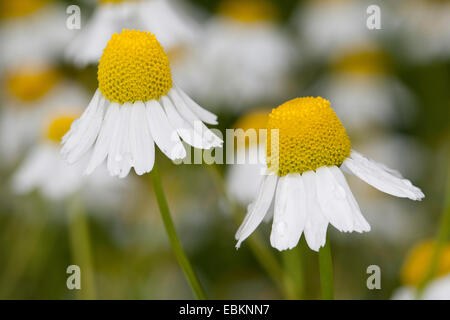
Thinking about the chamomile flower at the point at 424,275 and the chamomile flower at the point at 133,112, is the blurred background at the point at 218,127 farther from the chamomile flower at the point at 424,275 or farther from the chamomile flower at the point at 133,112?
the chamomile flower at the point at 133,112

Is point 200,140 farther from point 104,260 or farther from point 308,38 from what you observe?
point 308,38

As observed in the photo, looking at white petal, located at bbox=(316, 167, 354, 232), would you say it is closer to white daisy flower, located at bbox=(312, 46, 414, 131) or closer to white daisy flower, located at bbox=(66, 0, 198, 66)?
white daisy flower, located at bbox=(66, 0, 198, 66)

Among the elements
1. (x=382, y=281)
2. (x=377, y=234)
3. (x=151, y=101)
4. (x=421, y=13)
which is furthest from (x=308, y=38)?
(x=151, y=101)

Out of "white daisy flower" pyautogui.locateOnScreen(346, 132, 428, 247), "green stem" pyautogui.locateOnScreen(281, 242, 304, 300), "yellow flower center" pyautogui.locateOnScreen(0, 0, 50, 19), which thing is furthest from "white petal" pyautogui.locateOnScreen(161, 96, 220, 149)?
"yellow flower center" pyautogui.locateOnScreen(0, 0, 50, 19)

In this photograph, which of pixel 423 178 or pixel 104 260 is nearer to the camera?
pixel 104 260
